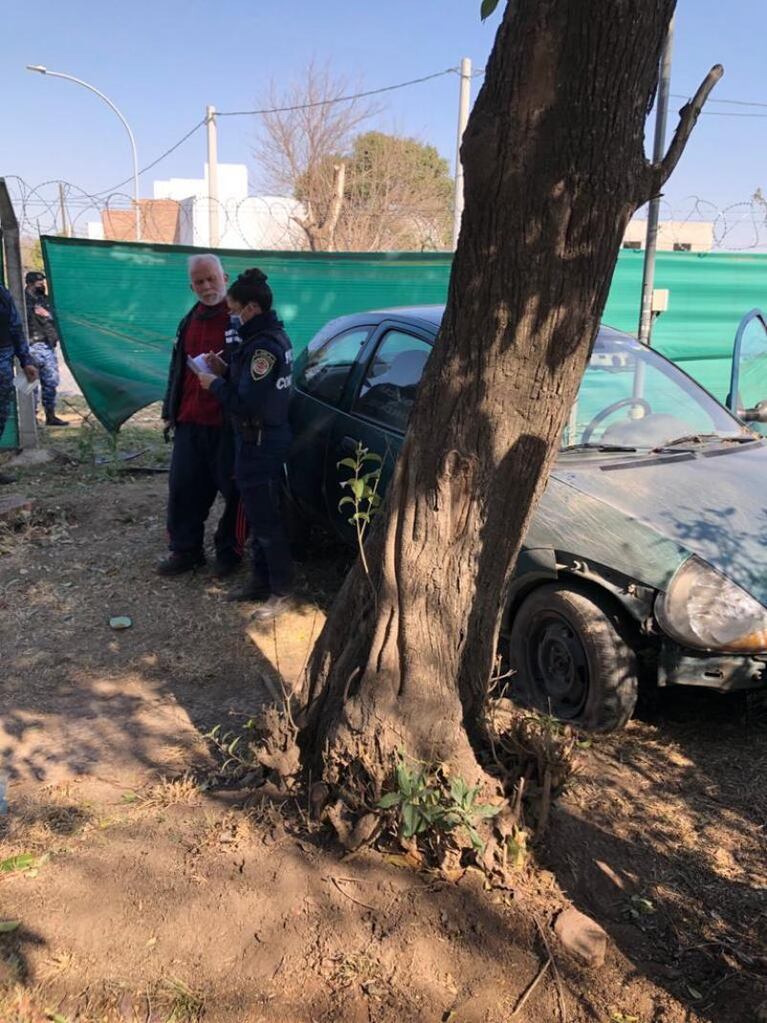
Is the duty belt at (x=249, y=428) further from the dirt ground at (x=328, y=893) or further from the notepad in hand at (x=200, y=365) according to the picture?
the dirt ground at (x=328, y=893)

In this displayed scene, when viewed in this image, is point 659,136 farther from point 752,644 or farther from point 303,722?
point 303,722

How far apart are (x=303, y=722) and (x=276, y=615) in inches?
80.2

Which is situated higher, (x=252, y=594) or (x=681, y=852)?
(x=681, y=852)

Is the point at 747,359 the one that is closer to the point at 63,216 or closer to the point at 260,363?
the point at 260,363

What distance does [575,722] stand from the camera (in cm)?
348

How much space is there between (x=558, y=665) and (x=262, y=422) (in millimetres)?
2019

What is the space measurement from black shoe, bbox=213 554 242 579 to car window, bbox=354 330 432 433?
1369 millimetres

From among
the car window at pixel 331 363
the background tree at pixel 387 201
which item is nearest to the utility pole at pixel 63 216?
the car window at pixel 331 363

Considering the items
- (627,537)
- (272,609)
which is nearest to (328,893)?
(627,537)

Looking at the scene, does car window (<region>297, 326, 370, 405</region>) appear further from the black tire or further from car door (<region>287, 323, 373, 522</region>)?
the black tire

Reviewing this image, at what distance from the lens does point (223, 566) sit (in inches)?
215

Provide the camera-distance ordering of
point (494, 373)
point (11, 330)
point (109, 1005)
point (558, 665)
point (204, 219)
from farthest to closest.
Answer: point (204, 219) → point (11, 330) → point (558, 665) → point (494, 373) → point (109, 1005)

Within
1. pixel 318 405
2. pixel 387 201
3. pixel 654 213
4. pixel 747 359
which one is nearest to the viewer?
pixel 318 405

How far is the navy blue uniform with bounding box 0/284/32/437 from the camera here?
7172 millimetres
